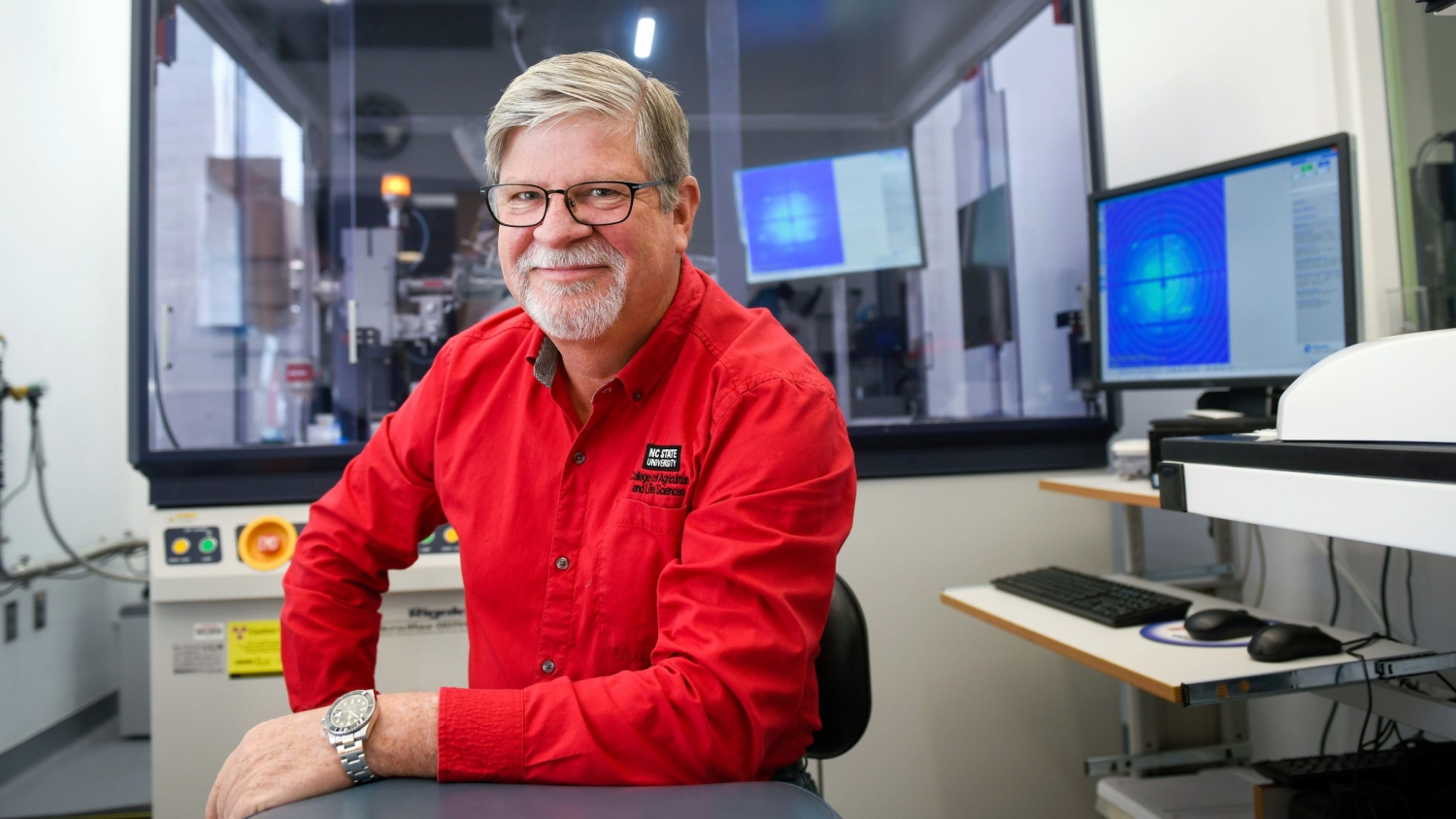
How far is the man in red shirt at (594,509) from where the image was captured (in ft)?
2.55

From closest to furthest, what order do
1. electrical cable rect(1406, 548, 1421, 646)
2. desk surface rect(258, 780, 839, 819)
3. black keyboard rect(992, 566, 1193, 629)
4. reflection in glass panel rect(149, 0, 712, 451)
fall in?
1. desk surface rect(258, 780, 839, 819)
2. black keyboard rect(992, 566, 1193, 629)
3. electrical cable rect(1406, 548, 1421, 646)
4. reflection in glass panel rect(149, 0, 712, 451)

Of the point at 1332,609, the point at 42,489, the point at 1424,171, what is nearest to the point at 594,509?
the point at 1332,609

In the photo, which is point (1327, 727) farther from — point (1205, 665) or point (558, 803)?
point (558, 803)

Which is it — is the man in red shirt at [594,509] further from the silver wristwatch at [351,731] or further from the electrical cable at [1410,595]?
the electrical cable at [1410,595]

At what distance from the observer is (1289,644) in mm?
1119

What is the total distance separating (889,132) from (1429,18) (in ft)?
3.26

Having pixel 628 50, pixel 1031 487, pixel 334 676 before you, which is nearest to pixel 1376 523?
pixel 334 676

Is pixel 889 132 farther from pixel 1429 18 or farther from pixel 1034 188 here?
pixel 1429 18

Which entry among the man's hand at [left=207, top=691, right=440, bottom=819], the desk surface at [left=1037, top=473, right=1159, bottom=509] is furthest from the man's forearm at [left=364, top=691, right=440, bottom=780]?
the desk surface at [left=1037, top=473, right=1159, bottom=509]

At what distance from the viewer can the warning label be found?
5.65 feet

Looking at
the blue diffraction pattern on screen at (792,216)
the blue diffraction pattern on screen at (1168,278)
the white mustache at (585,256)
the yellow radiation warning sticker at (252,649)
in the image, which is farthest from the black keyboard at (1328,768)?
the yellow radiation warning sticker at (252,649)

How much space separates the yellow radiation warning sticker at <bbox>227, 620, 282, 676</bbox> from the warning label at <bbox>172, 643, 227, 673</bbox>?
2cm

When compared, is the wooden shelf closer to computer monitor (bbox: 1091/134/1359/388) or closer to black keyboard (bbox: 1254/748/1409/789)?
black keyboard (bbox: 1254/748/1409/789)

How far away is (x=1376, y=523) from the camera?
715 millimetres
